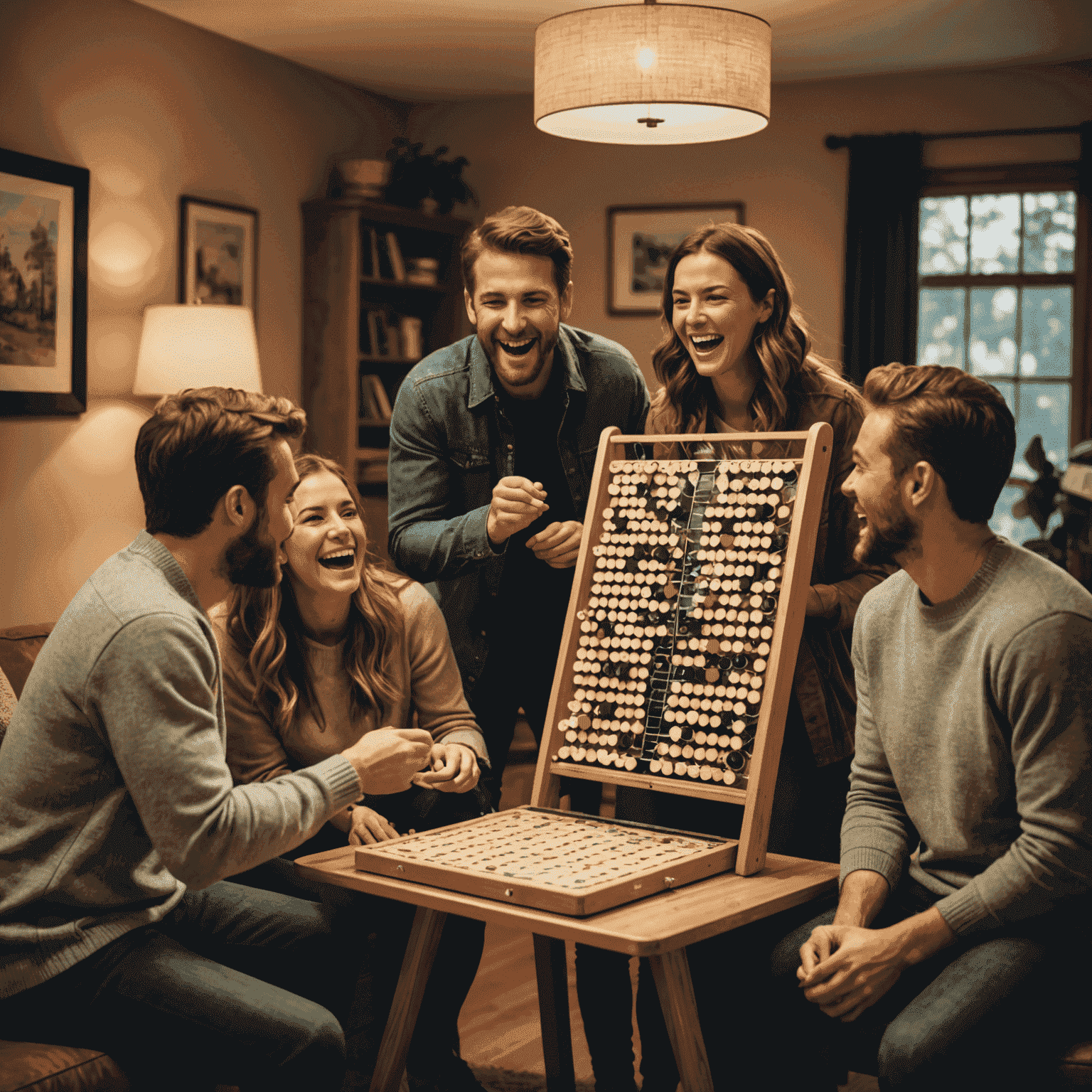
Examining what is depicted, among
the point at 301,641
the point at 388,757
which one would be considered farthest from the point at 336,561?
the point at 388,757

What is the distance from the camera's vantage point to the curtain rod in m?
5.64

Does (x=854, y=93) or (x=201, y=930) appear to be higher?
(x=854, y=93)

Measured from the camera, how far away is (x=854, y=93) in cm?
595

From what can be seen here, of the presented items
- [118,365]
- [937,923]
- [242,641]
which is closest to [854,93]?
[118,365]

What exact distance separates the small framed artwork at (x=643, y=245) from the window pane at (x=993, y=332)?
1185mm

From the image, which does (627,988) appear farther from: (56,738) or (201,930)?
(56,738)

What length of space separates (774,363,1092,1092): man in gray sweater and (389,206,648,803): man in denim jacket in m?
0.78

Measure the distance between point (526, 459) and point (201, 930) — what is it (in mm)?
1053

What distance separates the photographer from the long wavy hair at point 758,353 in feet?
6.97

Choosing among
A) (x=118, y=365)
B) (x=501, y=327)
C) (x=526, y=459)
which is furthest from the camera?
(x=118, y=365)

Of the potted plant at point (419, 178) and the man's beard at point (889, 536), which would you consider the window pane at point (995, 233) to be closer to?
the potted plant at point (419, 178)

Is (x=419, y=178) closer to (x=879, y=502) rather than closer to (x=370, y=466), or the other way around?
(x=370, y=466)

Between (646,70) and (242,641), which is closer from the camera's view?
(242,641)

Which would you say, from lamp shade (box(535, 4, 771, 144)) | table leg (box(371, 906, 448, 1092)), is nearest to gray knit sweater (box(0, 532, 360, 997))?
table leg (box(371, 906, 448, 1092))
